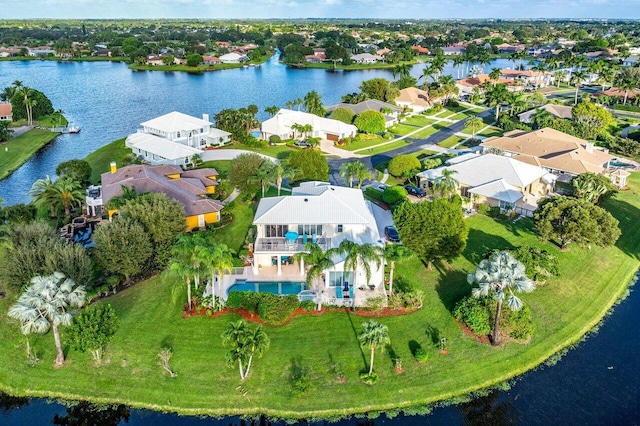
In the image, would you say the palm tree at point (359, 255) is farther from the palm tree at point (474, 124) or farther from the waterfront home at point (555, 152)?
the palm tree at point (474, 124)

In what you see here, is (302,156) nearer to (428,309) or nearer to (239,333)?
(428,309)

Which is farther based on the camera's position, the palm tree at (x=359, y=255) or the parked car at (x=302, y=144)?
the parked car at (x=302, y=144)

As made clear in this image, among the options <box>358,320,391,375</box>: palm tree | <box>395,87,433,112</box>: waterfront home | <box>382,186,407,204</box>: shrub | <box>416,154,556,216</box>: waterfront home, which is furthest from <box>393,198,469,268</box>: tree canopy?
<box>395,87,433,112</box>: waterfront home

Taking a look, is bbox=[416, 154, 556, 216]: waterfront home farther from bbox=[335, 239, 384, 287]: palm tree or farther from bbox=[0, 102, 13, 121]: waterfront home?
bbox=[0, 102, 13, 121]: waterfront home

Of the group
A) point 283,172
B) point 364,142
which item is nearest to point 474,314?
point 283,172

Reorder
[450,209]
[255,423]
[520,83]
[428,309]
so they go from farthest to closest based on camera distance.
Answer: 1. [520,83]
2. [450,209]
3. [428,309]
4. [255,423]

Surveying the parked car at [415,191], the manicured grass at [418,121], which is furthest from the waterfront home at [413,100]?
the parked car at [415,191]

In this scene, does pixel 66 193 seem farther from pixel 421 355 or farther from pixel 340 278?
pixel 421 355

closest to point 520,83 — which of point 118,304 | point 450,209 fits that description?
point 450,209
